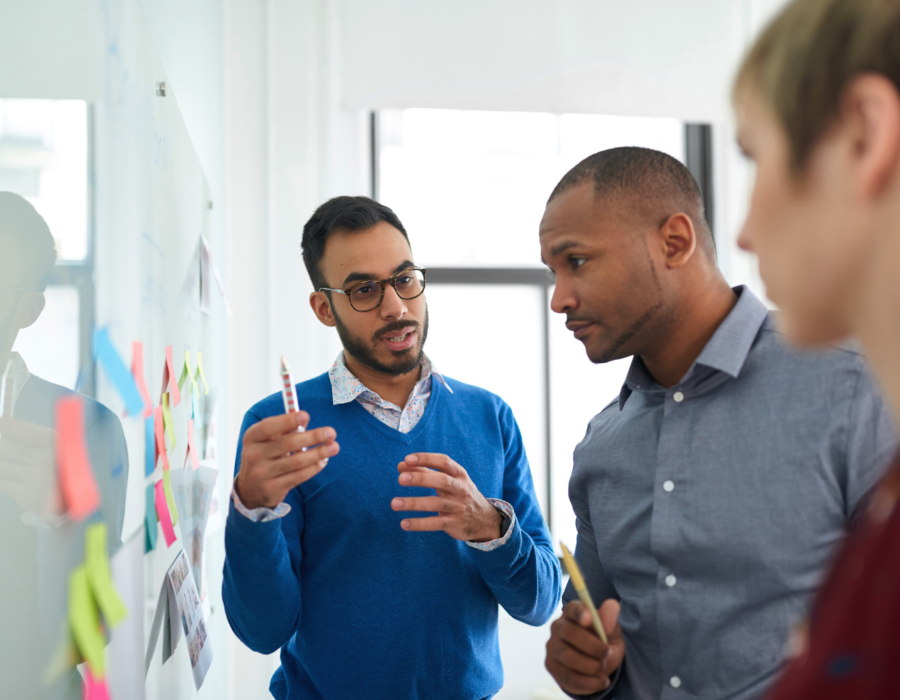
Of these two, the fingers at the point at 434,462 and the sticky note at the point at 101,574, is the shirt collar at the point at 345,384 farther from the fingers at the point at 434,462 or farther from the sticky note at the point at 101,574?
the sticky note at the point at 101,574

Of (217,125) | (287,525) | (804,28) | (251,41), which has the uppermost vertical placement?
(251,41)

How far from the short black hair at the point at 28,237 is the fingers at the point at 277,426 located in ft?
1.33

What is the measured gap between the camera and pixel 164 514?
1.20 m

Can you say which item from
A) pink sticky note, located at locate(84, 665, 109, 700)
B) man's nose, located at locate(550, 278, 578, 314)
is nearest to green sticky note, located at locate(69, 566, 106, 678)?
pink sticky note, located at locate(84, 665, 109, 700)

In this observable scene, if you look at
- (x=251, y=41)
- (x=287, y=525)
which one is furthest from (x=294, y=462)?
(x=251, y=41)

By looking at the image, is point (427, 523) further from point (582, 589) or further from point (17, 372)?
point (17, 372)

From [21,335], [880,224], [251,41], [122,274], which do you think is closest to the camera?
[880,224]

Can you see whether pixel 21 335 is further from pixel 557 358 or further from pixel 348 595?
pixel 557 358

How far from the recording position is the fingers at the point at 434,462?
1.09 m

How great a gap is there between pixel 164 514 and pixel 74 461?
55cm

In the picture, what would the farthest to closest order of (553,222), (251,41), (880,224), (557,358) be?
(557,358)
(251,41)
(553,222)
(880,224)

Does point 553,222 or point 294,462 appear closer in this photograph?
point 294,462

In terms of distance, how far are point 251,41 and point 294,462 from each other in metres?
2.16

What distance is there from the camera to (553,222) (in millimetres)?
1133
